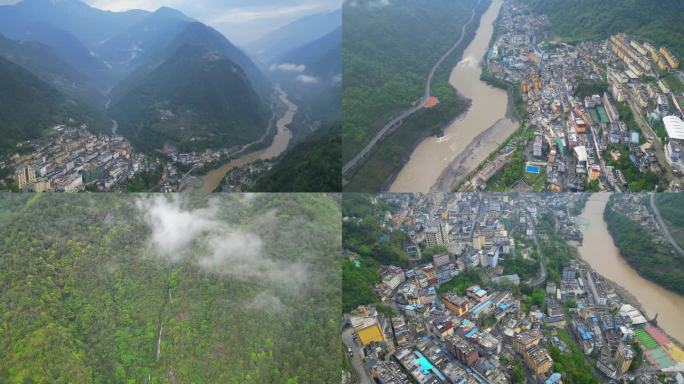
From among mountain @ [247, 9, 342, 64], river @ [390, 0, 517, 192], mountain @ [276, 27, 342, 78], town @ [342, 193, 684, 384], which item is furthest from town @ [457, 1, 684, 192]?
mountain @ [247, 9, 342, 64]

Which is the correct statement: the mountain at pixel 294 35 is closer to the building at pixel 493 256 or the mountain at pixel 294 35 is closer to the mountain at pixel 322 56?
the mountain at pixel 322 56

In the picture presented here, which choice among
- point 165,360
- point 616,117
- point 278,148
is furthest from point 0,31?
point 616,117

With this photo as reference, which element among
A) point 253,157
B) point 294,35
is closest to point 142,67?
point 294,35

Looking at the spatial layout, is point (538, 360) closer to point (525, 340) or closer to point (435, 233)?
point (525, 340)

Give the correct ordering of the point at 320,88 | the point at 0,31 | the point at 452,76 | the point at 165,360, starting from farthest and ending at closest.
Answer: the point at 452,76
the point at 320,88
the point at 0,31
the point at 165,360

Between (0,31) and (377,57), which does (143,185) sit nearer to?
(0,31)

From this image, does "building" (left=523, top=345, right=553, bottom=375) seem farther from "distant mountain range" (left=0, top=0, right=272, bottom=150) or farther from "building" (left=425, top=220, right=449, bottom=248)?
"distant mountain range" (left=0, top=0, right=272, bottom=150)

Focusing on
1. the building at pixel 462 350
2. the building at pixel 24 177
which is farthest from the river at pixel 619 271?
the building at pixel 24 177
